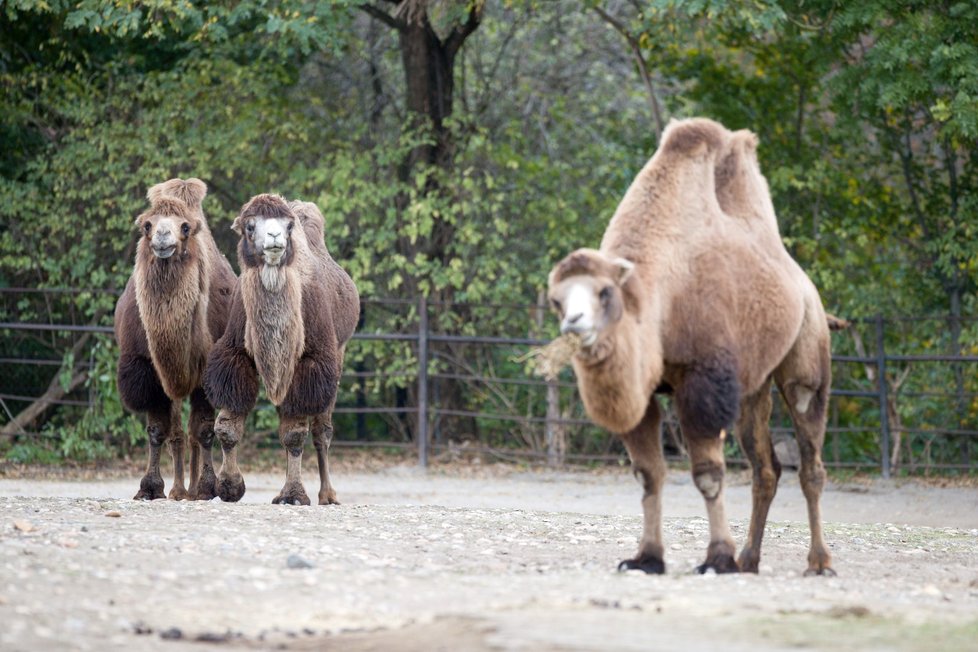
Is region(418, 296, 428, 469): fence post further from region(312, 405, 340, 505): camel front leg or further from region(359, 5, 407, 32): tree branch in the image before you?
region(312, 405, 340, 505): camel front leg

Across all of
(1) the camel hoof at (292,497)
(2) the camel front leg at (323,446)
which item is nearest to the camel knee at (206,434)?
(1) the camel hoof at (292,497)

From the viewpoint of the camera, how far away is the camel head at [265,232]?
33.8 feet

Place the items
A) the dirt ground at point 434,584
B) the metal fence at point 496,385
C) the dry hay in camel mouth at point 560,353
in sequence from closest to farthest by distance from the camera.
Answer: the dirt ground at point 434,584 < the dry hay in camel mouth at point 560,353 < the metal fence at point 496,385

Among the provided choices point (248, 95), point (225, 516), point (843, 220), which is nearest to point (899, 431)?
point (843, 220)

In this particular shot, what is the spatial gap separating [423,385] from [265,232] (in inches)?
325

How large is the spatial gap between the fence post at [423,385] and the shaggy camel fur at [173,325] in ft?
21.6

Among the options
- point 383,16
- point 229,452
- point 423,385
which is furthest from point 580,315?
point 383,16

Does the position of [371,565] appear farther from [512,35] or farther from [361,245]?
[512,35]

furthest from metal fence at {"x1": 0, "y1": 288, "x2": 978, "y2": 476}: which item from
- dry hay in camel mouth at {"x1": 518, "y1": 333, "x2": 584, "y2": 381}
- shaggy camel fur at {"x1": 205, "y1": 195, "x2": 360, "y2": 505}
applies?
dry hay in camel mouth at {"x1": 518, "y1": 333, "x2": 584, "y2": 381}

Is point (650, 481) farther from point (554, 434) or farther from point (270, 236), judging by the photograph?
point (554, 434)

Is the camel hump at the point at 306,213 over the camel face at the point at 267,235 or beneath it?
over

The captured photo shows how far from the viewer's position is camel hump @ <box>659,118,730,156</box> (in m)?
7.75

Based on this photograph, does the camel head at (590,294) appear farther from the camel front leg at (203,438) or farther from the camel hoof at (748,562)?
the camel front leg at (203,438)

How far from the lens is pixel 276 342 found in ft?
34.4
